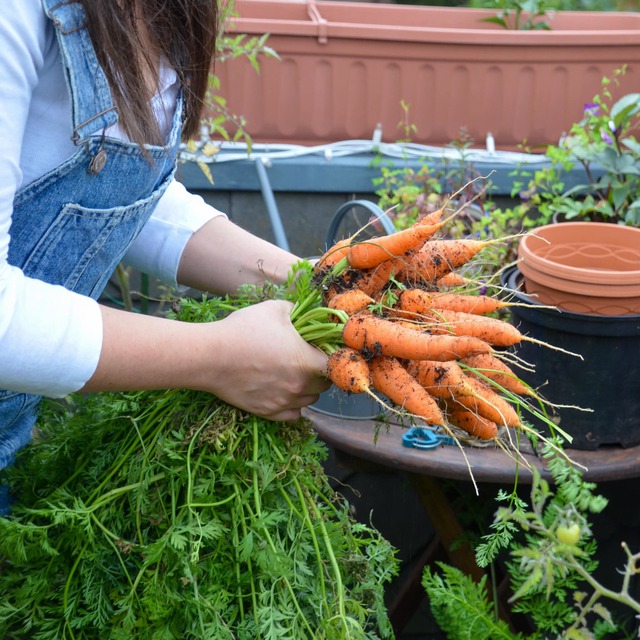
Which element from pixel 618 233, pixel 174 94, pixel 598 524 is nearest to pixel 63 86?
pixel 174 94

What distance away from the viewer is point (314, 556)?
3.29 feet

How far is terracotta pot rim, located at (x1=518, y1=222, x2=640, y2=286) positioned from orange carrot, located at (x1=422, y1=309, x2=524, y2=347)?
0.33 metres

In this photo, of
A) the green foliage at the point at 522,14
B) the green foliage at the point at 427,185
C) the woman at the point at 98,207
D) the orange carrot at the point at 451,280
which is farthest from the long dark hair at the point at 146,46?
the green foliage at the point at 522,14

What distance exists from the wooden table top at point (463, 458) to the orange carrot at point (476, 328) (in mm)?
412

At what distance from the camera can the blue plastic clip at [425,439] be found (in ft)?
4.86

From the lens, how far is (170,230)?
1145mm

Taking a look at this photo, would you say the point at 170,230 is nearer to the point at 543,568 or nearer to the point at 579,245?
the point at 543,568

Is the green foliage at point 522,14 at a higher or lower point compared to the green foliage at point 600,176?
higher

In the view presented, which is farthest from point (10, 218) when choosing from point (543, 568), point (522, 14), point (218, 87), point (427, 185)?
point (522, 14)

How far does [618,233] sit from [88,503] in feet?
3.69

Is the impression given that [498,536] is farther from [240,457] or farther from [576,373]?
[576,373]

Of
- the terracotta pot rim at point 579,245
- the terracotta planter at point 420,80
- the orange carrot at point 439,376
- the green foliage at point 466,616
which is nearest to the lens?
the orange carrot at point 439,376

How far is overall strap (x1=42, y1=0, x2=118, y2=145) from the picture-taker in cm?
73

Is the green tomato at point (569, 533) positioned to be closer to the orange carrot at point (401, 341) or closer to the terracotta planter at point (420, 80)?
the orange carrot at point (401, 341)
